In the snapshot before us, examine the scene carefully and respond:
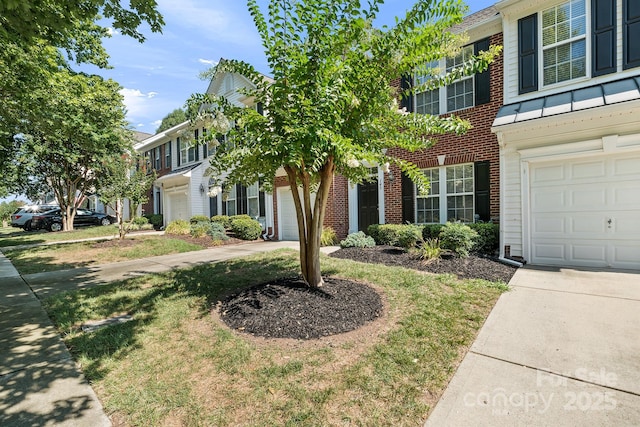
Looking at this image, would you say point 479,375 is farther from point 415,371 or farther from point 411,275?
point 411,275

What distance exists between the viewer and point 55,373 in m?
2.98

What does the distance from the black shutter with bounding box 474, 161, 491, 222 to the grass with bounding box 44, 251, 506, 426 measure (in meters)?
3.47

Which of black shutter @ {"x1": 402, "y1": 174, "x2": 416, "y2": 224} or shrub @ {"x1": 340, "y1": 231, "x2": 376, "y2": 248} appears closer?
shrub @ {"x1": 340, "y1": 231, "x2": 376, "y2": 248}

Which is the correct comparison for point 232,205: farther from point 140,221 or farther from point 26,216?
point 26,216

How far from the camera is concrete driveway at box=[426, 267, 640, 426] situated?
2262 millimetres

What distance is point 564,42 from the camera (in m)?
6.83

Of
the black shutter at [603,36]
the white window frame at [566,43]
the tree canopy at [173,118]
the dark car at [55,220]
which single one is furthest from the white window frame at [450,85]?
the tree canopy at [173,118]

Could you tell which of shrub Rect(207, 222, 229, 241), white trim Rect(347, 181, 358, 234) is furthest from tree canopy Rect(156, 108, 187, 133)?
white trim Rect(347, 181, 358, 234)

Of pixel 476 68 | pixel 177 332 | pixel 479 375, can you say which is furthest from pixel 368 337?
pixel 476 68

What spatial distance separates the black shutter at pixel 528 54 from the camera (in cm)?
718

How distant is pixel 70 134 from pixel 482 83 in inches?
461

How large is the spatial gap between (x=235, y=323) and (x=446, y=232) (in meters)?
5.36

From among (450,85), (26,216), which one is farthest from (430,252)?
(26,216)

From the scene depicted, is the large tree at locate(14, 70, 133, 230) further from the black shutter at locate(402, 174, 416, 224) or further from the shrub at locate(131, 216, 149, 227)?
the black shutter at locate(402, 174, 416, 224)
